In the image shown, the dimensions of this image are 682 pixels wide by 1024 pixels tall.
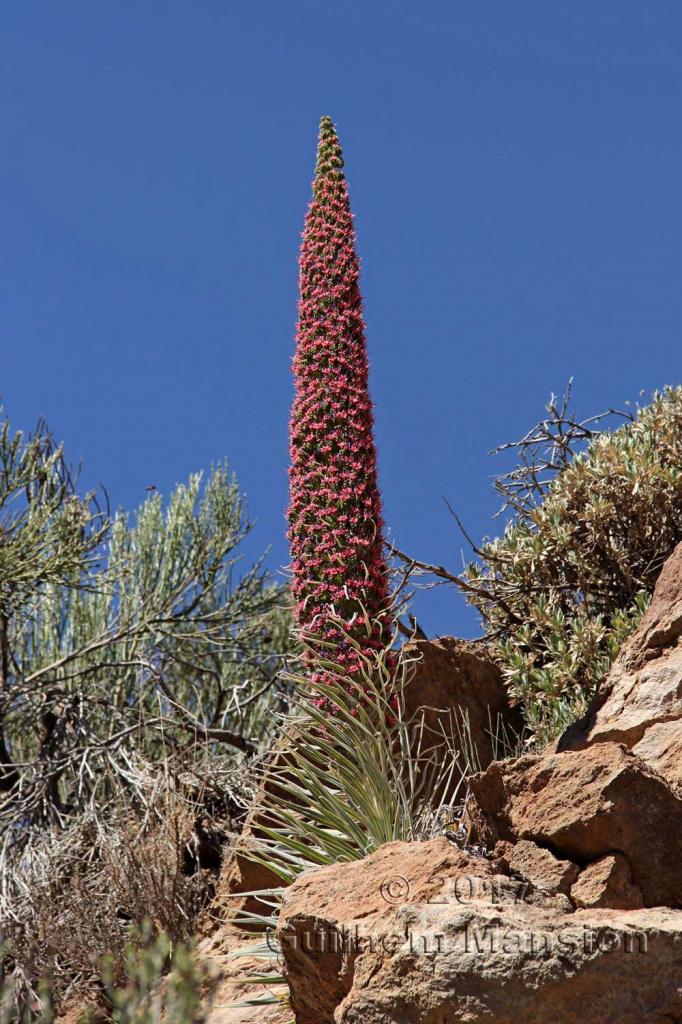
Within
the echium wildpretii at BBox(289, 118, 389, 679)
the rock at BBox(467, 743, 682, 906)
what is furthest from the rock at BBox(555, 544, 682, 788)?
the echium wildpretii at BBox(289, 118, 389, 679)

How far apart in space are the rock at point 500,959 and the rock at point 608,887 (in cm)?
8

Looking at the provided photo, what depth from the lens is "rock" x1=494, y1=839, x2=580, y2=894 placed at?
148 inches

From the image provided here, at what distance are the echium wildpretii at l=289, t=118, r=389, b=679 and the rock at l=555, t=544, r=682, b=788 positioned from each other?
5.08ft

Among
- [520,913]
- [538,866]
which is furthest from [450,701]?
[520,913]

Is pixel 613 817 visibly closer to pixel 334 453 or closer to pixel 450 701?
pixel 450 701

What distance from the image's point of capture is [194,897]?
6.93 m

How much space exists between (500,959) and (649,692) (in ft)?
7.25

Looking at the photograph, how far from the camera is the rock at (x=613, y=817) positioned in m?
3.76

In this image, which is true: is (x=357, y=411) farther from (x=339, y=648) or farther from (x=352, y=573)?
(x=339, y=648)

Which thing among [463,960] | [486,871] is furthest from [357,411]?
[463,960]

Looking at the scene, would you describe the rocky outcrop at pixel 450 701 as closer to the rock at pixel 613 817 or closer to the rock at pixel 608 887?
the rock at pixel 613 817

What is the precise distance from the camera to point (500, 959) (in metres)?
3.25

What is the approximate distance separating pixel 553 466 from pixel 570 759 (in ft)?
14.5

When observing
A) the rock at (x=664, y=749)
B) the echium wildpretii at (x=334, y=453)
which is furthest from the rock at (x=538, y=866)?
the echium wildpretii at (x=334, y=453)
